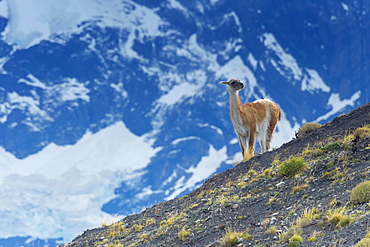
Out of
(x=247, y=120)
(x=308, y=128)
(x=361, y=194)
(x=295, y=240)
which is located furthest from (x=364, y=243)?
(x=308, y=128)

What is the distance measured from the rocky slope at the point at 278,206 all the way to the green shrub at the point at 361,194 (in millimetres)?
102

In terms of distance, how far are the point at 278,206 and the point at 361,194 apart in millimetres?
2369

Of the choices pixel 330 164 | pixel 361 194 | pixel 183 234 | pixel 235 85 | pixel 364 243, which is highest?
pixel 235 85

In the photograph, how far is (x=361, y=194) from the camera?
10594mm

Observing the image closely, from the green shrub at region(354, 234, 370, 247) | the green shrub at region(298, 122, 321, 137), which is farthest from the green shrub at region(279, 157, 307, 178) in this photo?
the green shrub at region(354, 234, 370, 247)

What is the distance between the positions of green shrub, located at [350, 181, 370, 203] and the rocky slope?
102 mm

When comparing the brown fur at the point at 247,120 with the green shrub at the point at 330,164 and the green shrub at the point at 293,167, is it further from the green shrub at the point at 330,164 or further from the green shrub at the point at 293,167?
the green shrub at the point at 330,164

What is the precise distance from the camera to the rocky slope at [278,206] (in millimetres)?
10031

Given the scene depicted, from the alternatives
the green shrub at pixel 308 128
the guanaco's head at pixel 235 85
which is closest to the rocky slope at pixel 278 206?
the green shrub at pixel 308 128

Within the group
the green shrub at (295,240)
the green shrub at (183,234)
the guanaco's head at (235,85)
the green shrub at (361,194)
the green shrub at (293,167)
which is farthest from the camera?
the guanaco's head at (235,85)

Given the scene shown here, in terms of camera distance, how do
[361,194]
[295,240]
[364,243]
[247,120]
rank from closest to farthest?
[364,243] → [295,240] → [361,194] → [247,120]

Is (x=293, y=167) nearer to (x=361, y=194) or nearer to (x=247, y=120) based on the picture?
(x=361, y=194)

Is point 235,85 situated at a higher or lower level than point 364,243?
higher

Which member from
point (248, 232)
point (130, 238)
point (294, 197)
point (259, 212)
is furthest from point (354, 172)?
point (130, 238)
